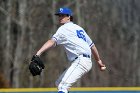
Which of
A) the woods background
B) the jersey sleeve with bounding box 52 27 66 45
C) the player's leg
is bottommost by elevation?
the woods background

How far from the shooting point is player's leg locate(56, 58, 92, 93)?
25.0 feet

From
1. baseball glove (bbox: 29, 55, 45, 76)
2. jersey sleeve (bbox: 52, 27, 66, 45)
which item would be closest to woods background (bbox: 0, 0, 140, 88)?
baseball glove (bbox: 29, 55, 45, 76)

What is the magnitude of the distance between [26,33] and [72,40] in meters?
13.3

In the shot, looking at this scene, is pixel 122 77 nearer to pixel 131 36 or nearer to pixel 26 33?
pixel 131 36

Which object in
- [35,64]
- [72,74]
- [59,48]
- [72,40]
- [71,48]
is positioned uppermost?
[72,40]

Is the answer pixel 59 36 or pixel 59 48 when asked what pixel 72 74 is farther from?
pixel 59 48

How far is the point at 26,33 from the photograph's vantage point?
21.0 m

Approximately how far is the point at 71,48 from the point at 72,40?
0.38ft

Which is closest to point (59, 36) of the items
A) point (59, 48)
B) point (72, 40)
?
point (72, 40)

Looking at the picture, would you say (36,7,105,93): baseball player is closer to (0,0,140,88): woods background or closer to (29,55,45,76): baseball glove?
(29,55,45,76): baseball glove

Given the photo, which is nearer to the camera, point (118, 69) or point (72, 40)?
point (72, 40)

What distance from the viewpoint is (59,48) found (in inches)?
854

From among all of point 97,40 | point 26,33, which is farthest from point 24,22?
point 97,40

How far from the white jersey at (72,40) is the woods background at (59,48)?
1175 centimetres
